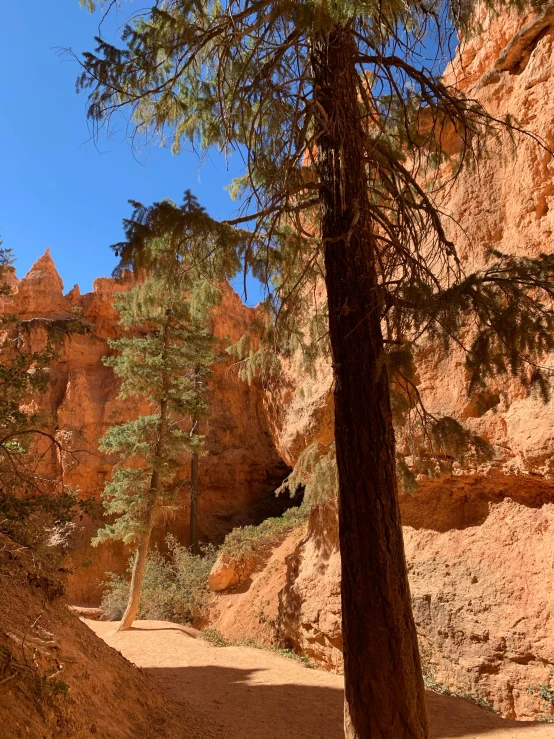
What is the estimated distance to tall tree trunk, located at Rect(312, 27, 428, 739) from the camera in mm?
3896

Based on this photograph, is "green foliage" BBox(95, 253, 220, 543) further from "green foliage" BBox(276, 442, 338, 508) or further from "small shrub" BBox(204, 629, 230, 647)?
"green foliage" BBox(276, 442, 338, 508)

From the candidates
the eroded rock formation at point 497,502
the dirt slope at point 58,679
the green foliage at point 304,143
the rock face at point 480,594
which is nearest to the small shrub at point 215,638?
the rock face at point 480,594

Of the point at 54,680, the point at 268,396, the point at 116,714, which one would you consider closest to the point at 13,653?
the point at 54,680

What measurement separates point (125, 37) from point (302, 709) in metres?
8.16

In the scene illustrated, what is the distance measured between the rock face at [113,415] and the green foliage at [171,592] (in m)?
5.08

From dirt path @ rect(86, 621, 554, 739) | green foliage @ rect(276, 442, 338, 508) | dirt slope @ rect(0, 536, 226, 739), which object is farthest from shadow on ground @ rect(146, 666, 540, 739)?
green foliage @ rect(276, 442, 338, 508)

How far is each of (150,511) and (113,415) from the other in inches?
444

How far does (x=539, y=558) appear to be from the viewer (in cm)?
772

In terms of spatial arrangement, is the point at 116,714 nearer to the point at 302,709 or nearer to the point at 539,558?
the point at 302,709

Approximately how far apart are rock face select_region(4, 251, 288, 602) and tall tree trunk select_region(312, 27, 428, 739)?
746 inches

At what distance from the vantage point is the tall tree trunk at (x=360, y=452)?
3.90 meters

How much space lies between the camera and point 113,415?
939 inches

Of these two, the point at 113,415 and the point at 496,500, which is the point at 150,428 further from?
the point at 113,415

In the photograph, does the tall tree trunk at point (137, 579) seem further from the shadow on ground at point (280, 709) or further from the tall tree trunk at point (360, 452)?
the tall tree trunk at point (360, 452)
